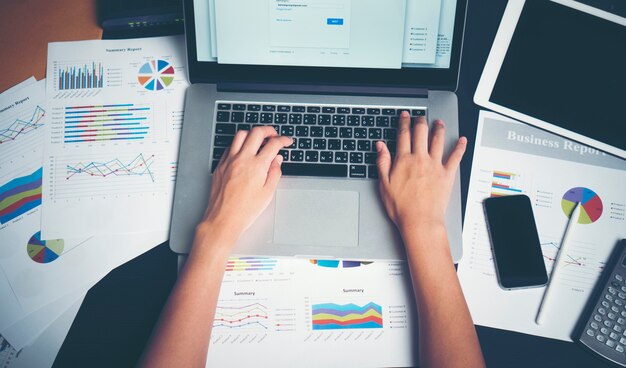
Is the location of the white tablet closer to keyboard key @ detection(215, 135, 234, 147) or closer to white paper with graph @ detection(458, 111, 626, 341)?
white paper with graph @ detection(458, 111, 626, 341)

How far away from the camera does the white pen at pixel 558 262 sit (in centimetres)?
73

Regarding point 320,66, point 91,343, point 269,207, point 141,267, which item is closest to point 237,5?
point 320,66

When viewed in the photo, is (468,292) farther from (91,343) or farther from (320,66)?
(91,343)

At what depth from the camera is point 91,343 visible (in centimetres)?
74

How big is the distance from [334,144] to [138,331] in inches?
19.2

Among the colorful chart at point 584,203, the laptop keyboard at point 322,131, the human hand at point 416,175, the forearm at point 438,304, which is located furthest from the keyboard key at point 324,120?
the colorful chart at point 584,203

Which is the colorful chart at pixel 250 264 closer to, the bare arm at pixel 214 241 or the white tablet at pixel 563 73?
the bare arm at pixel 214 241

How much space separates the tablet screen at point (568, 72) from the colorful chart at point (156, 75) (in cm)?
66

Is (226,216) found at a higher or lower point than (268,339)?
higher

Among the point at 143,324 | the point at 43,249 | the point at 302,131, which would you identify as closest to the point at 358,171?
the point at 302,131

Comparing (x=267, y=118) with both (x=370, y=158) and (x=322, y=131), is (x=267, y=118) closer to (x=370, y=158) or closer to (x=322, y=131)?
(x=322, y=131)

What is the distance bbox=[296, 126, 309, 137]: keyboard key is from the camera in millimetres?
805

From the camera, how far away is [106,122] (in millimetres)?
848

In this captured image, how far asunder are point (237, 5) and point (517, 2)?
22.4 inches
